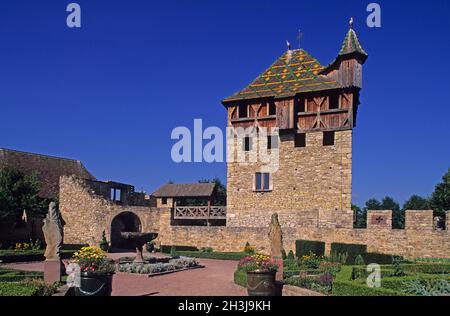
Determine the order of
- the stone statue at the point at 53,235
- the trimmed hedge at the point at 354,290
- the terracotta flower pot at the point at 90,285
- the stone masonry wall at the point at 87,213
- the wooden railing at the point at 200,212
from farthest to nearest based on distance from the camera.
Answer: the wooden railing at the point at 200,212 < the stone masonry wall at the point at 87,213 < the stone statue at the point at 53,235 < the terracotta flower pot at the point at 90,285 < the trimmed hedge at the point at 354,290

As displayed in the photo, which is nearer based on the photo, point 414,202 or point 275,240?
point 275,240

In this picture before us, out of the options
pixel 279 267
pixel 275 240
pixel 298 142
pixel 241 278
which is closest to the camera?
pixel 279 267

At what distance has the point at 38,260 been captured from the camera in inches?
914

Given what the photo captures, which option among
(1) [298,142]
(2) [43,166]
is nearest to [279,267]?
(1) [298,142]

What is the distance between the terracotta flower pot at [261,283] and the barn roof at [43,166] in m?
26.6

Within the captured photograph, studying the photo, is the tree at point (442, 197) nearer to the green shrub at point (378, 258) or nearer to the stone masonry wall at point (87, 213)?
the green shrub at point (378, 258)

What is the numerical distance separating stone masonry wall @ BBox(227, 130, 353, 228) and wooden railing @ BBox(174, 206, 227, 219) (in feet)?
9.40

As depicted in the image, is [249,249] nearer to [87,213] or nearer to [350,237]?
[350,237]

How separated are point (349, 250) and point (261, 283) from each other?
11739 millimetres

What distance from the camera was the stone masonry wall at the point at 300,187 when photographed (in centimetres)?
2642

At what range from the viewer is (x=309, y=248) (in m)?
23.5

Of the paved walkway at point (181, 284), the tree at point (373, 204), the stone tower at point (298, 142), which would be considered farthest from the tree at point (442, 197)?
the tree at point (373, 204)

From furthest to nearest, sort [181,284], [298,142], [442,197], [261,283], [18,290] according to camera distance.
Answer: [442,197] < [298,142] < [181,284] < [261,283] < [18,290]
